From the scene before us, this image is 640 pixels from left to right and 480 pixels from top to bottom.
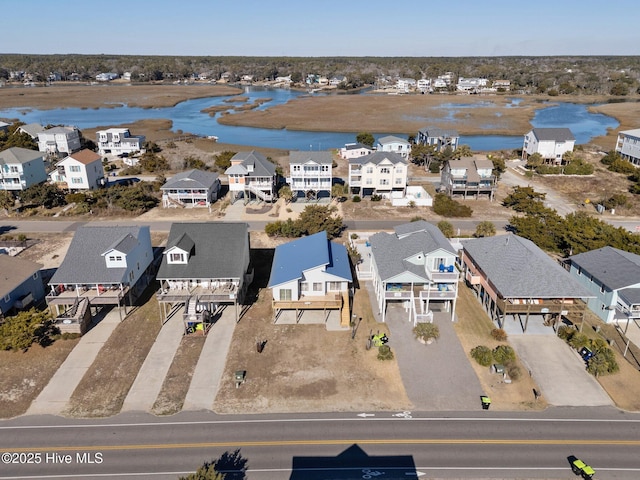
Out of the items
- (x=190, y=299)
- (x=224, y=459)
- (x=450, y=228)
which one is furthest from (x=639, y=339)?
(x=190, y=299)

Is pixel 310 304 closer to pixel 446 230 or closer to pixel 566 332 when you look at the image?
pixel 566 332

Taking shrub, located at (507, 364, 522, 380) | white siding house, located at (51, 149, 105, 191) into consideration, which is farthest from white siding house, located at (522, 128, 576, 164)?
white siding house, located at (51, 149, 105, 191)

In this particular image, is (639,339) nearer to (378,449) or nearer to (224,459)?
(378,449)

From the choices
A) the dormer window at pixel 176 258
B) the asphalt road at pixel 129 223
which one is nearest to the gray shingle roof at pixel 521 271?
the asphalt road at pixel 129 223

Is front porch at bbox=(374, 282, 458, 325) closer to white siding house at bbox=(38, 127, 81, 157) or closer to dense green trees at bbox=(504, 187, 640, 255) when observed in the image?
dense green trees at bbox=(504, 187, 640, 255)

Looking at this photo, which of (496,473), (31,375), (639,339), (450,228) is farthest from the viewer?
(450,228)
